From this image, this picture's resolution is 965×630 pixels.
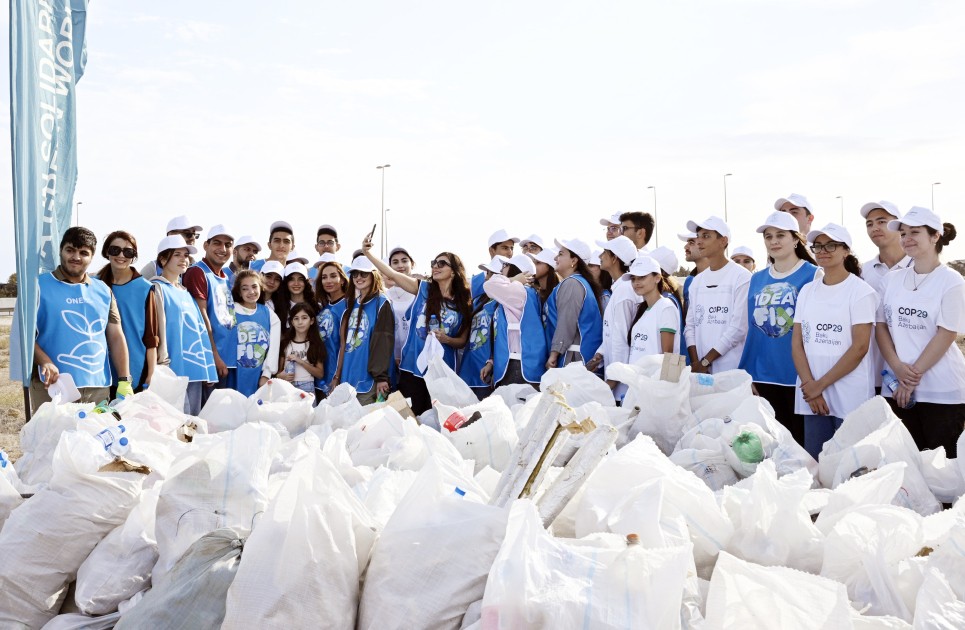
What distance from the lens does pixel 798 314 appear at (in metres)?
4.52

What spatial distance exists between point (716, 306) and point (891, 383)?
3.66 feet

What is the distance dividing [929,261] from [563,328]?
2.36 metres

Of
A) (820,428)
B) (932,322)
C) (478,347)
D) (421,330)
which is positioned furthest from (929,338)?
(421,330)

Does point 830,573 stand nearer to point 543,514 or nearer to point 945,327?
point 543,514

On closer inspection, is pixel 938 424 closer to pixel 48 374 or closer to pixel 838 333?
pixel 838 333

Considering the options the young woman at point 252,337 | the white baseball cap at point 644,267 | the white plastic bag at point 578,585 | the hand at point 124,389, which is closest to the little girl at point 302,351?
the young woman at point 252,337

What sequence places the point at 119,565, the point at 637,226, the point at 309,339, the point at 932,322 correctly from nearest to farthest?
the point at 119,565, the point at 932,322, the point at 309,339, the point at 637,226

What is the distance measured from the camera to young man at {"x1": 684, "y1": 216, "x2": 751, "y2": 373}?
5.02 metres

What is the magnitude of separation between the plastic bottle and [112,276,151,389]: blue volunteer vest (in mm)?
4446

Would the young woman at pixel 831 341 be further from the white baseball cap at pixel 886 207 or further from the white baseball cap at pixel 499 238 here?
the white baseball cap at pixel 499 238

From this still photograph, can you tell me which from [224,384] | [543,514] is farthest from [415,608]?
[224,384]

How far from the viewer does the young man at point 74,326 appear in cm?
468

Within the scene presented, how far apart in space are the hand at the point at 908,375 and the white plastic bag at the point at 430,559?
9.52 feet

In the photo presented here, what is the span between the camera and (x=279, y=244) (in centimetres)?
692
